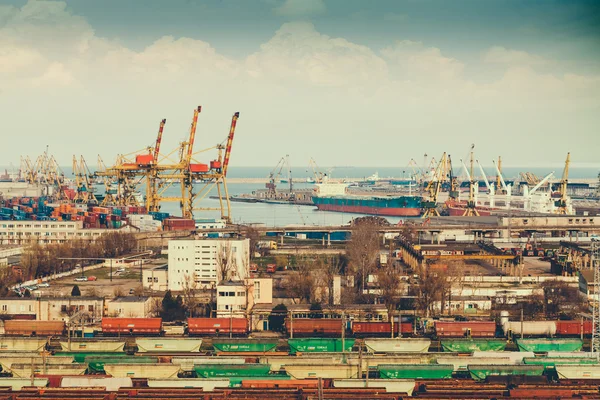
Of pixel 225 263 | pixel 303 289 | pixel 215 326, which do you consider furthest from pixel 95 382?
pixel 225 263

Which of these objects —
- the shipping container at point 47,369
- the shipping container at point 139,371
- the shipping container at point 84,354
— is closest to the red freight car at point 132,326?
the shipping container at point 84,354

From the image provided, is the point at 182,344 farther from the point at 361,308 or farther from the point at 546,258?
the point at 546,258

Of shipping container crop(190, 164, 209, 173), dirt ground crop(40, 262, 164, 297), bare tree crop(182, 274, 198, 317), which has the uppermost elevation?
shipping container crop(190, 164, 209, 173)

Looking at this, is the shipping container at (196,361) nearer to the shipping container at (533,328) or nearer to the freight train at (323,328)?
the freight train at (323,328)

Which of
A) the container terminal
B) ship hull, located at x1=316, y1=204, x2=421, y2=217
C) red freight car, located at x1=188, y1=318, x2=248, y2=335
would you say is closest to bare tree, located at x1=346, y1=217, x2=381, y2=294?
the container terminal

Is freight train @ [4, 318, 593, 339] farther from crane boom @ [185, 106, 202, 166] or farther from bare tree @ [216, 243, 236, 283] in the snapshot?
crane boom @ [185, 106, 202, 166]

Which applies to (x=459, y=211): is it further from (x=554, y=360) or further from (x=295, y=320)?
(x=554, y=360)
